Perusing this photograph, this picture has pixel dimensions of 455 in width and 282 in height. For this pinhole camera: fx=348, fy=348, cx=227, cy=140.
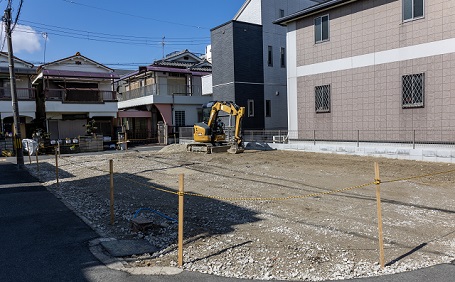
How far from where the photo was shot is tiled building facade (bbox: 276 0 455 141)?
14.4m

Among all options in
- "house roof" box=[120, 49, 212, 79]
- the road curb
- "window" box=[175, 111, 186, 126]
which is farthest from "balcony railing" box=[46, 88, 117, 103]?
the road curb

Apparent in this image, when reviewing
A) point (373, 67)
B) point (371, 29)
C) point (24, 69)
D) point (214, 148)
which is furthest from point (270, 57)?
point (24, 69)

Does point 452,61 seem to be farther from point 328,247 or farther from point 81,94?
point 81,94

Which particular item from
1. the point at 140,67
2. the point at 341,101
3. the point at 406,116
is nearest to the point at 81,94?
the point at 140,67

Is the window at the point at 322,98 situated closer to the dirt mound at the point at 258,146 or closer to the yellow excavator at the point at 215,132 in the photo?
the dirt mound at the point at 258,146

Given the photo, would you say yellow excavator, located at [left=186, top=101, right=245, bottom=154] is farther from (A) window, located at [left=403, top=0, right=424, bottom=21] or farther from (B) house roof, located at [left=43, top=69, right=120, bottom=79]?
(B) house roof, located at [left=43, top=69, right=120, bottom=79]

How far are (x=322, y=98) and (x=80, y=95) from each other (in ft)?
67.3

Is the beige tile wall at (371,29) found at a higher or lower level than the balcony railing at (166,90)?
higher

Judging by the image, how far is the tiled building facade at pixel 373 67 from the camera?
14383 millimetres

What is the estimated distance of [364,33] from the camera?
55.9ft

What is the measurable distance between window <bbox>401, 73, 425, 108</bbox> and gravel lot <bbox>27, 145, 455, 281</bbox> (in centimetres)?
275

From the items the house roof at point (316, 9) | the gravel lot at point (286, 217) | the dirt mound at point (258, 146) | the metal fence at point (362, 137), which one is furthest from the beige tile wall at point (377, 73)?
the dirt mound at point (258, 146)

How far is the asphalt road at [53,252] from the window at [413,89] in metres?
12.0

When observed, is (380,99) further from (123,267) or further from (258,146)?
(123,267)
